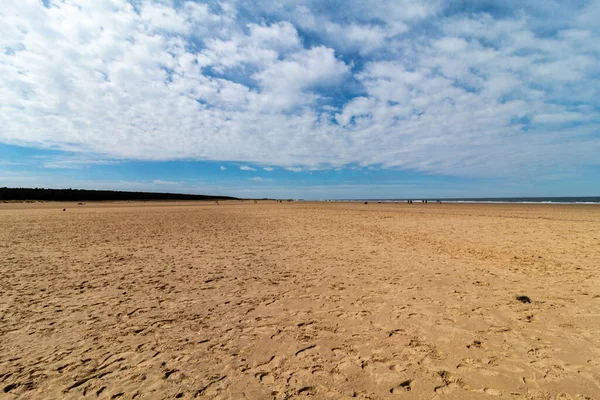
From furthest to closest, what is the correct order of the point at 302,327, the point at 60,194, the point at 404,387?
the point at 60,194, the point at 302,327, the point at 404,387

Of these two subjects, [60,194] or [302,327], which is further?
[60,194]

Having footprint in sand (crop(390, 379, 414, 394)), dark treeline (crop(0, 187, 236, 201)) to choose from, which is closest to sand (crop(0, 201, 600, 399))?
footprint in sand (crop(390, 379, 414, 394))

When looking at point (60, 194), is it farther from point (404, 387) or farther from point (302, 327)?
point (404, 387)

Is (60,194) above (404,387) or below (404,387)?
above

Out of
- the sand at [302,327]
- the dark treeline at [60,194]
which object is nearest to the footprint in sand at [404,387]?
the sand at [302,327]

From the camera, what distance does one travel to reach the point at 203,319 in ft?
18.0

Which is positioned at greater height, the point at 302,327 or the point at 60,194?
the point at 60,194

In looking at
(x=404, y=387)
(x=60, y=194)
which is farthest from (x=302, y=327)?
(x=60, y=194)

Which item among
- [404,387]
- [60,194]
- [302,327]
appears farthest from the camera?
[60,194]

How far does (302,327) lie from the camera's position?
512cm

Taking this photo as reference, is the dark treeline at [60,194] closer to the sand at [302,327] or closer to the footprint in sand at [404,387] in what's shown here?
the sand at [302,327]

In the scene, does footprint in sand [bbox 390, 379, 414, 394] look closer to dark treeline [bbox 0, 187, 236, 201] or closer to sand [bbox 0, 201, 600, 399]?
sand [bbox 0, 201, 600, 399]

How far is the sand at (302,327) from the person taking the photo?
11.9 ft

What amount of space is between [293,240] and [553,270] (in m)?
9.67
